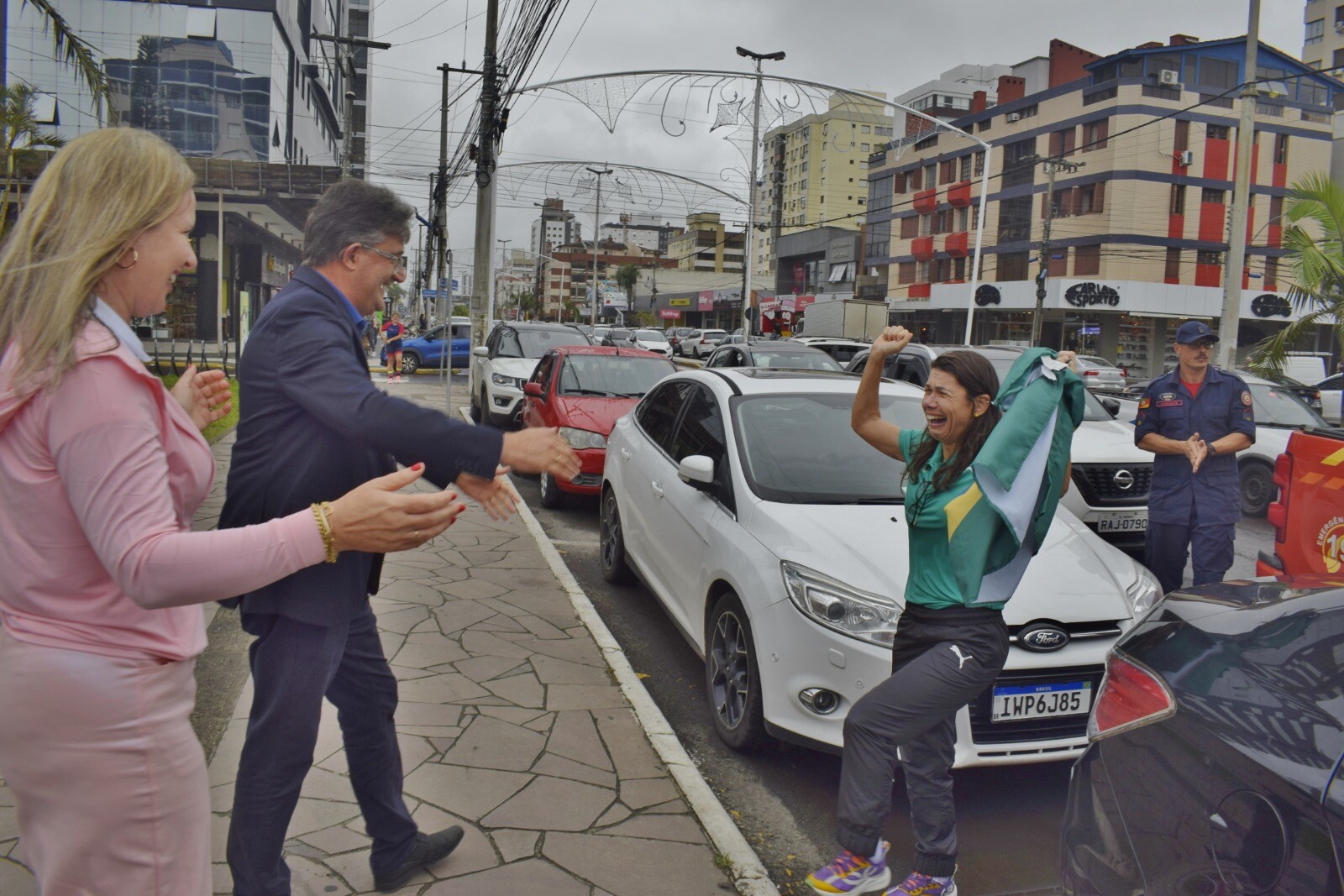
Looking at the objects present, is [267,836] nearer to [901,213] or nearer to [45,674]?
[45,674]

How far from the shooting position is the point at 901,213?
64.1 meters

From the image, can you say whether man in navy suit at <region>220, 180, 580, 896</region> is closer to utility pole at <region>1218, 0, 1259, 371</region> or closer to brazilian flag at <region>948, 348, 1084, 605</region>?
brazilian flag at <region>948, 348, 1084, 605</region>

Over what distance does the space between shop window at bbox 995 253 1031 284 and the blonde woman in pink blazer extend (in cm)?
5366

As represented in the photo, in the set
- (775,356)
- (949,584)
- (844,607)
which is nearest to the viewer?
(949,584)

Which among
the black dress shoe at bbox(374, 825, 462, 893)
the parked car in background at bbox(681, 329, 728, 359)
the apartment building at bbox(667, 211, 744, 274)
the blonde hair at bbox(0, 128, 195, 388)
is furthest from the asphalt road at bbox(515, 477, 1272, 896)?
the apartment building at bbox(667, 211, 744, 274)

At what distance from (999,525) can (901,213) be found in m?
64.3

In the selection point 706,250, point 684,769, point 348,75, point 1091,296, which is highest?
point 706,250

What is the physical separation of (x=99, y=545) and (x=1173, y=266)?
53264 millimetres

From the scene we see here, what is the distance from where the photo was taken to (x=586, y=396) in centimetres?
1044

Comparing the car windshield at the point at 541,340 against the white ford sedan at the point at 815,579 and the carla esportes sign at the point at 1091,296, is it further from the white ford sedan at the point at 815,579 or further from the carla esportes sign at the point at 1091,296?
the carla esportes sign at the point at 1091,296

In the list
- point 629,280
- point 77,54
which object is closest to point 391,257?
point 77,54

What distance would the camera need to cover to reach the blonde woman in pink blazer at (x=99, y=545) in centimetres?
156

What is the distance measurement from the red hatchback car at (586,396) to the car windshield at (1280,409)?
6.80 metres

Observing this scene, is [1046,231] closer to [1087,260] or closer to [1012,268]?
[1087,260]
